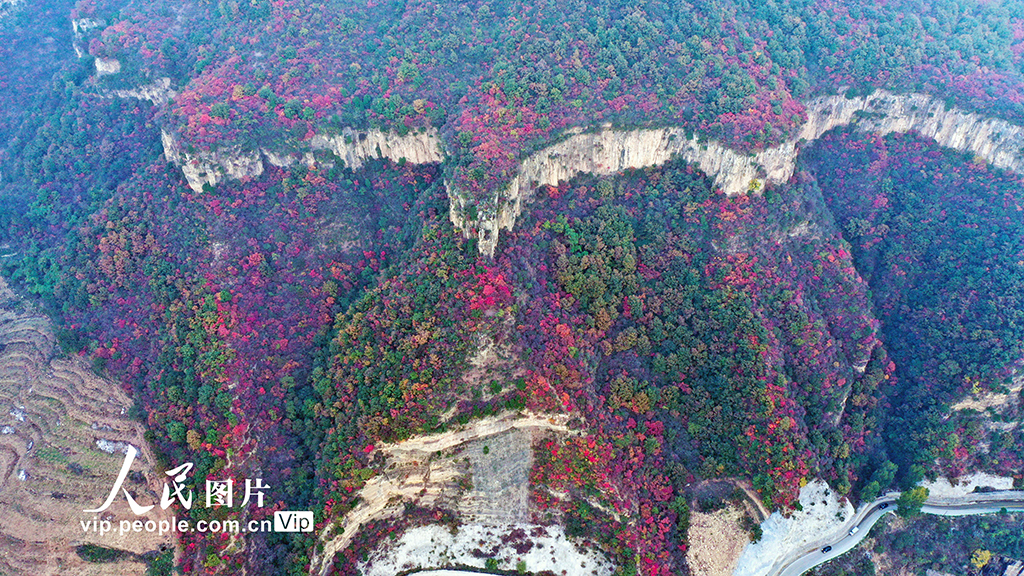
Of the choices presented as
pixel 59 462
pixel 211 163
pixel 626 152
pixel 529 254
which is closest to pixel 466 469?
pixel 529 254

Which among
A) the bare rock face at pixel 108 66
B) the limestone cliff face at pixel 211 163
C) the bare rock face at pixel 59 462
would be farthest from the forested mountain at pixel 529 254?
the bare rock face at pixel 59 462

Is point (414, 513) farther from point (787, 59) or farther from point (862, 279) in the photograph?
point (787, 59)

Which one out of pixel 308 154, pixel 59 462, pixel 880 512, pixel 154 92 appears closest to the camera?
pixel 59 462

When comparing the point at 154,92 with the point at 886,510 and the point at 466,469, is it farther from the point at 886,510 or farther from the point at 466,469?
the point at 886,510

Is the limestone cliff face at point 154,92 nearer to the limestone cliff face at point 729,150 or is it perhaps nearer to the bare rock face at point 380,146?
the bare rock face at point 380,146

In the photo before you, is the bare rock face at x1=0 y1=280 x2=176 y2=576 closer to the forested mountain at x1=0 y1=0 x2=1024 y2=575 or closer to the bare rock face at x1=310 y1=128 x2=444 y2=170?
the forested mountain at x1=0 y1=0 x2=1024 y2=575

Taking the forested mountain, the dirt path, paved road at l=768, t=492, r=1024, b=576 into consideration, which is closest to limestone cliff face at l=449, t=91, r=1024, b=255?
the forested mountain
